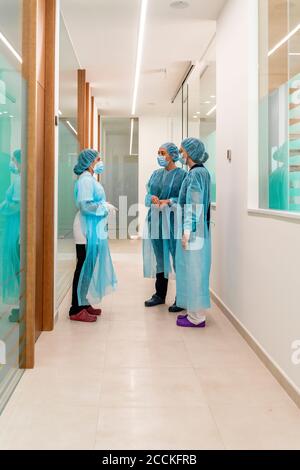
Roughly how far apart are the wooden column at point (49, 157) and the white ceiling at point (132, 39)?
0.97 metres

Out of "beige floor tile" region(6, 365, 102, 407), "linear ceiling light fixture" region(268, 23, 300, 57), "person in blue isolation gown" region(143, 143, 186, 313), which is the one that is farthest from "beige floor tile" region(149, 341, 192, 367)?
"linear ceiling light fixture" region(268, 23, 300, 57)

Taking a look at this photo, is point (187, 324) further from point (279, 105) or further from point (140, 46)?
point (140, 46)

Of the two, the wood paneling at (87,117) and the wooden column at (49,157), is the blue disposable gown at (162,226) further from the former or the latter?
the wood paneling at (87,117)

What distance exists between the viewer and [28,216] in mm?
2783

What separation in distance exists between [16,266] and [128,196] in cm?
897

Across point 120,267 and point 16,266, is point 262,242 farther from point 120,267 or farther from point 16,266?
point 120,267

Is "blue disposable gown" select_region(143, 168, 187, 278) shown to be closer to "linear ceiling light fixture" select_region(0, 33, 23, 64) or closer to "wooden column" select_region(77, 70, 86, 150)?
"linear ceiling light fixture" select_region(0, 33, 23, 64)

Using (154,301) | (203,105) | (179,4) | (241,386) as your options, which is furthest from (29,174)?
(203,105)

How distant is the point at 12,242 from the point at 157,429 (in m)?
1.23

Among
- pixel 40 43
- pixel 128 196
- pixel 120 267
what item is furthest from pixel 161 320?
pixel 128 196

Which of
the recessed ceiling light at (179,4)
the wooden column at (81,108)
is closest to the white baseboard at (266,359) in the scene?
the recessed ceiling light at (179,4)

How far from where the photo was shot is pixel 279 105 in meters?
3.04

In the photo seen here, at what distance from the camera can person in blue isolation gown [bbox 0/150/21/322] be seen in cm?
231

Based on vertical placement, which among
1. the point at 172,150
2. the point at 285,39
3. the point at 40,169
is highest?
the point at 285,39
